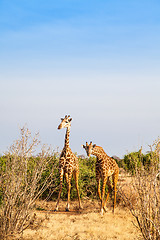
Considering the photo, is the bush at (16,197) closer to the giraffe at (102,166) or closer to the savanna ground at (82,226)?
the savanna ground at (82,226)

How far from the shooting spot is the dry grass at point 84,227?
7.44 meters

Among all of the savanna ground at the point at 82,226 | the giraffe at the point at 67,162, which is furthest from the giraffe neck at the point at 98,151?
the savanna ground at the point at 82,226

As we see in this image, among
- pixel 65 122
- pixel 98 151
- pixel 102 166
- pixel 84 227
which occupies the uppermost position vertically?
pixel 65 122

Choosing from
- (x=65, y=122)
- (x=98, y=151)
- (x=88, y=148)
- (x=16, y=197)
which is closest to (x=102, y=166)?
(x=98, y=151)

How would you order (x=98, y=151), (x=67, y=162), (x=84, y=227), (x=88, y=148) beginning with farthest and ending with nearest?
(x=67, y=162) → (x=98, y=151) → (x=88, y=148) → (x=84, y=227)

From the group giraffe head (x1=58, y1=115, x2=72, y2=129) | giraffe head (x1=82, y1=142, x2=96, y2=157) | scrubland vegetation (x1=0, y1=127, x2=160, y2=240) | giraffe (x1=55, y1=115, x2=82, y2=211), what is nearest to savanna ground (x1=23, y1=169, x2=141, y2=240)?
scrubland vegetation (x1=0, y1=127, x2=160, y2=240)

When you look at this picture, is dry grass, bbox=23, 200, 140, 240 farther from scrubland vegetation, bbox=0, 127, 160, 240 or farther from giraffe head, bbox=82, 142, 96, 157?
giraffe head, bbox=82, 142, 96, 157

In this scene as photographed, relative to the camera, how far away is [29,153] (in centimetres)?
661

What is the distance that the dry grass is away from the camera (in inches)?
293

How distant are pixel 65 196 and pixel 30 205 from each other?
18.1 feet

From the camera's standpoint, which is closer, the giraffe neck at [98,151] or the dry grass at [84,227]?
the dry grass at [84,227]

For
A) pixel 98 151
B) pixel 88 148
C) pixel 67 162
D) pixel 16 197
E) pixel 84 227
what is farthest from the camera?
pixel 67 162

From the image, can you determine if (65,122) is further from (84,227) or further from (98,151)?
(84,227)

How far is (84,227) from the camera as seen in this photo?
799cm
